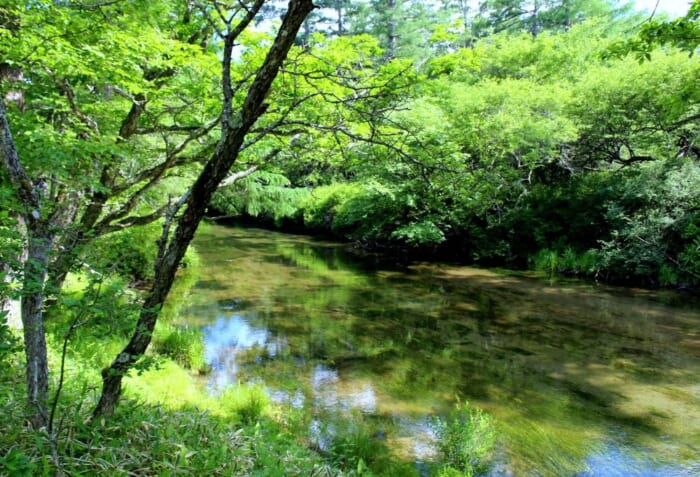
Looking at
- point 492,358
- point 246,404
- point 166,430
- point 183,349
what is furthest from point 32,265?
point 492,358

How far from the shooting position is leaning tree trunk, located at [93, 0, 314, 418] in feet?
8.52

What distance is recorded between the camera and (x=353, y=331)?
32.6 ft

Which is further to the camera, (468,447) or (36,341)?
(468,447)

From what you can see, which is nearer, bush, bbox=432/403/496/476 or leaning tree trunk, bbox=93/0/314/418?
leaning tree trunk, bbox=93/0/314/418

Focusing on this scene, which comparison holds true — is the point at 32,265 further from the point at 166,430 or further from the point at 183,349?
the point at 183,349

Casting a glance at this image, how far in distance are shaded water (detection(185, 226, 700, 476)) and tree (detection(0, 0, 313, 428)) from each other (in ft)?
11.2

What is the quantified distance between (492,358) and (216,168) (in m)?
7.03

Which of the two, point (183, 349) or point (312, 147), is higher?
point (312, 147)

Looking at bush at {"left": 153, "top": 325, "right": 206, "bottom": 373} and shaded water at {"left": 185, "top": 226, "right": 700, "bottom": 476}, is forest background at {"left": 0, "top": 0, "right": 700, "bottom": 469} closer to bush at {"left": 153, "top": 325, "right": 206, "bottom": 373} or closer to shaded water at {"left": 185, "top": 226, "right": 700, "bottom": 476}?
bush at {"left": 153, "top": 325, "right": 206, "bottom": 373}

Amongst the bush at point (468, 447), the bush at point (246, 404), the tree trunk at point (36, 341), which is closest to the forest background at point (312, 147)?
the tree trunk at point (36, 341)

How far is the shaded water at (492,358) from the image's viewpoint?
18.6 feet

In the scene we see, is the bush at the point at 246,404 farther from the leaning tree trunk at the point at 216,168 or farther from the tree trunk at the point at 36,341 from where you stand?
the tree trunk at the point at 36,341

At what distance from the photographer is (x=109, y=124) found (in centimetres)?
641

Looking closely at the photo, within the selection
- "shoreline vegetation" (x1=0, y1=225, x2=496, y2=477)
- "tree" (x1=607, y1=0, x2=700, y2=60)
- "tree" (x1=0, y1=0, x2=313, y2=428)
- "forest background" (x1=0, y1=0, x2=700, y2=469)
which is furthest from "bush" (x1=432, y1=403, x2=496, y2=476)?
"tree" (x1=607, y1=0, x2=700, y2=60)
